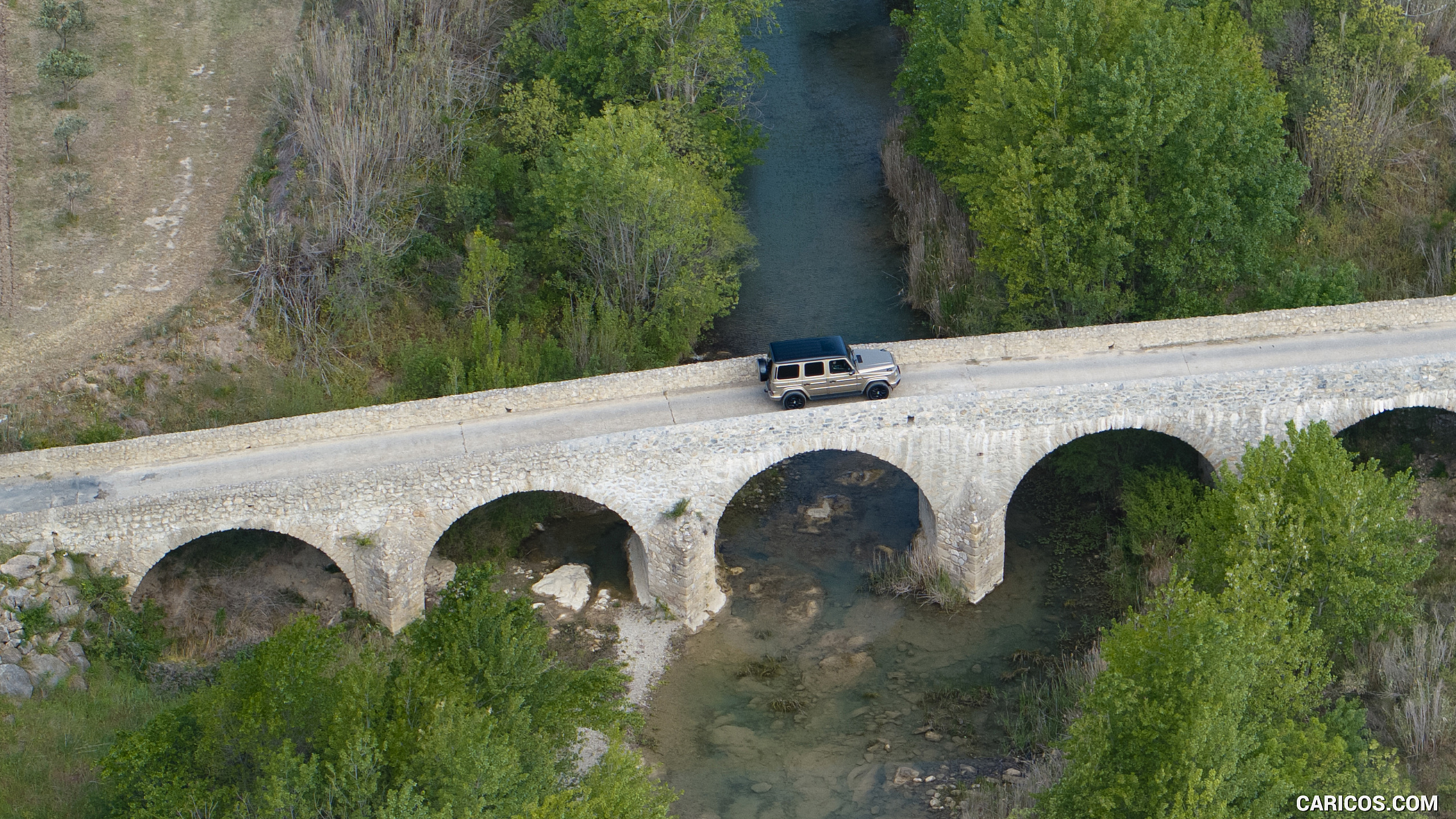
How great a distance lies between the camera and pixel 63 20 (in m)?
53.1

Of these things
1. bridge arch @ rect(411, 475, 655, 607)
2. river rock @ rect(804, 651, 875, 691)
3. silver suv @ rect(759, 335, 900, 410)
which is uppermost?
silver suv @ rect(759, 335, 900, 410)

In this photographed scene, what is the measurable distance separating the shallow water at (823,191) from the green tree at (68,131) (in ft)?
69.0

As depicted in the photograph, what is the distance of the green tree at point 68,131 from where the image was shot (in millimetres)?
47719

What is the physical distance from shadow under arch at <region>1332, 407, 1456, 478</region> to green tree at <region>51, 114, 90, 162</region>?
38.0m

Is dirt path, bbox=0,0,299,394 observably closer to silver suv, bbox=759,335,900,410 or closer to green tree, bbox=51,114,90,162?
green tree, bbox=51,114,90,162

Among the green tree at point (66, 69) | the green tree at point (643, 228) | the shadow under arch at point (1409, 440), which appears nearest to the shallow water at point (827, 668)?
the green tree at point (643, 228)

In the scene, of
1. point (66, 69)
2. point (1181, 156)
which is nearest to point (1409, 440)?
point (1181, 156)

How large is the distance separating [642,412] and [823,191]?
21214 mm

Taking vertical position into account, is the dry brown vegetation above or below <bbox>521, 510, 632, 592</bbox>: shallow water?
above

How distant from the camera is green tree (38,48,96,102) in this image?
50125 millimetres

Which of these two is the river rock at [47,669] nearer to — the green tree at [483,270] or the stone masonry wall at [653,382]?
the stone masonry wall at [653,382]

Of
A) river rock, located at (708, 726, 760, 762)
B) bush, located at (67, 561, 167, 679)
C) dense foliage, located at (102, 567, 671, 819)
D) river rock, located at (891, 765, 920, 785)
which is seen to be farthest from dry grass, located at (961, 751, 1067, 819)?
bush, located at (67, 561, 167, 679)

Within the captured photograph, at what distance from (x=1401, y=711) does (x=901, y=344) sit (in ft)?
45.8

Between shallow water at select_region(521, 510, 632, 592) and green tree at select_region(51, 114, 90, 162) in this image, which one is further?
green tree at select_region(51, 114, 90, 162)
